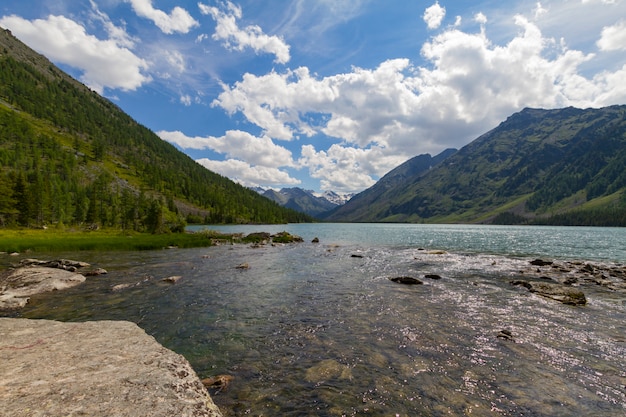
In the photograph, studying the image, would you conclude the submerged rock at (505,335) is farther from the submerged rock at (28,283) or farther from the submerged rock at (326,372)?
the submerged rock at (28,283)

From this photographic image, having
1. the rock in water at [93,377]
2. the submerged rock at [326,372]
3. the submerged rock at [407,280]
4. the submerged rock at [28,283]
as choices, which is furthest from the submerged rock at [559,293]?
the submerged rock at [28,283]

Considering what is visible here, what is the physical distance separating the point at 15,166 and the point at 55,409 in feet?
667

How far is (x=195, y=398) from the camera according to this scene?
8258 mm

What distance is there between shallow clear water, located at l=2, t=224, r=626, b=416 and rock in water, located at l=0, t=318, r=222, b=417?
2498 mm

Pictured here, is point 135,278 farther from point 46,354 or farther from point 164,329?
point 46,354

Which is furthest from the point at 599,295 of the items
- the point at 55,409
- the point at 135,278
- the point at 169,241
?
the point at 169,241

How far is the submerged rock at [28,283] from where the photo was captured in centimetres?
2169

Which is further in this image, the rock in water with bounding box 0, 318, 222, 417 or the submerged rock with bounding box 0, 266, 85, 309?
the submerged rock with bounding box 0, 266, 85, 309

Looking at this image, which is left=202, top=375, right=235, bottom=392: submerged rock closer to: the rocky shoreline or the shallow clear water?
the shallow clear water

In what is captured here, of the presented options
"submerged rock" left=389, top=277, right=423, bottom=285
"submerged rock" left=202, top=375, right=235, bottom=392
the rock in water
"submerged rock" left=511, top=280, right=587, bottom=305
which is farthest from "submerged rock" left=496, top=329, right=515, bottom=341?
the rock in water

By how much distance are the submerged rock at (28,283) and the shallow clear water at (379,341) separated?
4.79 feet

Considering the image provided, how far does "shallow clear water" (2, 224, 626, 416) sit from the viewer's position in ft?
35.8

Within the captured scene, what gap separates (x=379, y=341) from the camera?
53.0 ft

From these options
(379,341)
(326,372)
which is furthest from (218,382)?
(379,341)
